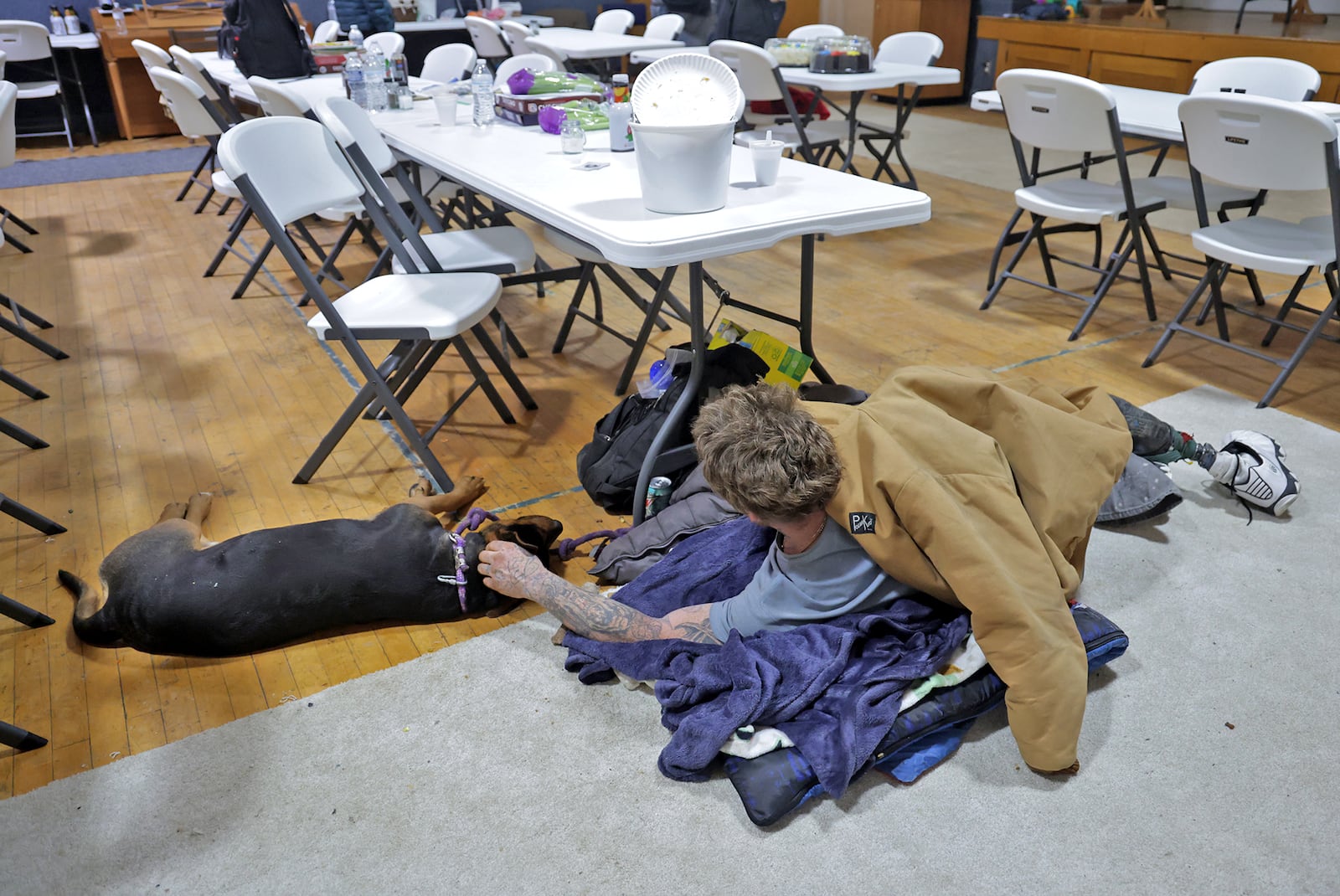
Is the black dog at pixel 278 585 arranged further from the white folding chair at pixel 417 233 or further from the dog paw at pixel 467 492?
the white folding chair at pixel 417 233

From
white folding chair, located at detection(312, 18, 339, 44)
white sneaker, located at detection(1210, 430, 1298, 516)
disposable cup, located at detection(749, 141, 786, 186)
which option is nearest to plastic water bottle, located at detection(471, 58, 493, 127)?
disposable cup, located at detection(749, 141, 786, 186)

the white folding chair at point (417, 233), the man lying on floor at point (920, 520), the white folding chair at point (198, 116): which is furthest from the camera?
the white folding chair at point (198, 116)

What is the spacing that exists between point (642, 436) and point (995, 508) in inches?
41.5

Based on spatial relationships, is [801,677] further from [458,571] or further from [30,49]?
[30,49]

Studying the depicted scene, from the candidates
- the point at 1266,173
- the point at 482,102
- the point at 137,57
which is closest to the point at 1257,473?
the point at 1266,173

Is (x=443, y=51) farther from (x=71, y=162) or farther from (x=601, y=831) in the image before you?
(x=601, y=831)

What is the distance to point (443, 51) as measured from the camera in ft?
17.8

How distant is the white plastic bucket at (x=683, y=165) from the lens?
2061mm

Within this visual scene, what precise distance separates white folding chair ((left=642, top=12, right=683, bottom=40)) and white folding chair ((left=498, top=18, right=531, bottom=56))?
824 mm

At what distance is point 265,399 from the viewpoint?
130 inches

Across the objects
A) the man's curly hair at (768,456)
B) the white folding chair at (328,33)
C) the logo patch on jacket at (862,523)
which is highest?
the white folding chair at (328,33)

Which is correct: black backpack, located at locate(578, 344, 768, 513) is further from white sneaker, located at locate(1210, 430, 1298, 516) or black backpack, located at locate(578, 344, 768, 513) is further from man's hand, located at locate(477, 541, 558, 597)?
white sneaker, located at locate(1210, 430, 1298, 516)

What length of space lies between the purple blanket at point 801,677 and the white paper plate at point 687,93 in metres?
1.15

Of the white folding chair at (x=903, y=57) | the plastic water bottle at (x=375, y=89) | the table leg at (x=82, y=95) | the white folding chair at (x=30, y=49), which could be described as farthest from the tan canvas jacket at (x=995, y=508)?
the table leg at (x=82, y=95)
